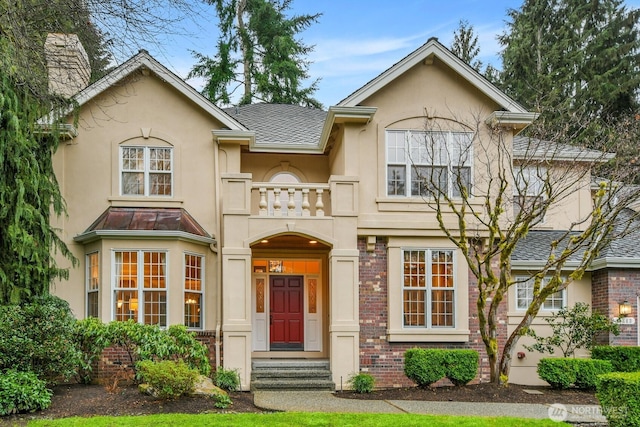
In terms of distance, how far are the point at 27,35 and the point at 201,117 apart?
6.72 meters

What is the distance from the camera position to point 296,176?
58.3 feet

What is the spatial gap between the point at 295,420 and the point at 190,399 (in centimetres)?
231

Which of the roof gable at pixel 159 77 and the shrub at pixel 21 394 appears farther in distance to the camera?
the roof gable at pixel 159 77

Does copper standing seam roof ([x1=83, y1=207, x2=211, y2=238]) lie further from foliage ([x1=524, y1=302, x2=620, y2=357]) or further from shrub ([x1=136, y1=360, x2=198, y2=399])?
foliage ([x1=524, y1=302, x2=620, y2=357])

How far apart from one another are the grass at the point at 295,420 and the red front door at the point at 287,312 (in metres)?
6.78

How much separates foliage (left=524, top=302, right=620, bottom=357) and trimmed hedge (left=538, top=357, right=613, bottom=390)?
144 cm

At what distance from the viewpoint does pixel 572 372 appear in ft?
47.2

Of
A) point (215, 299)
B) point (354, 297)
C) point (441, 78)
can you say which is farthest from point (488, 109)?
point (215, 299)

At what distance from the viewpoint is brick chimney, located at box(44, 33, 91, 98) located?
448 inches

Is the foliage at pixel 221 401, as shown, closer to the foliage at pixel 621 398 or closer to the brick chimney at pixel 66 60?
the brick chimney at pixel 66 60

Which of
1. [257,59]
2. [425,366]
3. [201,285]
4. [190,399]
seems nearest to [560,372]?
[425,366]

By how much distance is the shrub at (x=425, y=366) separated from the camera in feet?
45.6

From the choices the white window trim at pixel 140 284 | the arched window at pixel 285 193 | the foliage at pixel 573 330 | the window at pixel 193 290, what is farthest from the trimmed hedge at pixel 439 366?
the white window trim at pixel 140 284

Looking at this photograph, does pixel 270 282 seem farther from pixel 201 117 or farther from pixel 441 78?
pixel 441 78
